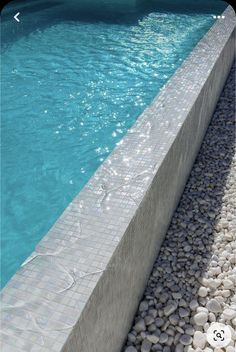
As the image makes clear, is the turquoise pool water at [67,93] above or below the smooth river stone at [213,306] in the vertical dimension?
above

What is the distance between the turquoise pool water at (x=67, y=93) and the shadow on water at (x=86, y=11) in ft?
0.16

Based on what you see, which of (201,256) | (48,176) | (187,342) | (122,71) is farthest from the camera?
(122,71)

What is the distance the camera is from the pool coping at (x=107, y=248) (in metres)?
1.69

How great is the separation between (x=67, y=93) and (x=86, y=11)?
5.10 meters

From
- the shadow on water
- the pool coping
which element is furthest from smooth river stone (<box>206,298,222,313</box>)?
the shadow on water

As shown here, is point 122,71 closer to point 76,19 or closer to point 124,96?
point 124,96

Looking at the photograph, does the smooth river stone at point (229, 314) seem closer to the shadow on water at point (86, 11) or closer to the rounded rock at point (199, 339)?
the rounded rock at point (199, 339)

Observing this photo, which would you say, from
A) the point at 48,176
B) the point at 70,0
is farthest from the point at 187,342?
the point at 70,0

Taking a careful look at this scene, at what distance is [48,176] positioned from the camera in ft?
12.7

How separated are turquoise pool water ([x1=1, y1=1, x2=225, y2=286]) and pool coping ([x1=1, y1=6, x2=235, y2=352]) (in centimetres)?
90

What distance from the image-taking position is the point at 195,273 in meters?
3.06

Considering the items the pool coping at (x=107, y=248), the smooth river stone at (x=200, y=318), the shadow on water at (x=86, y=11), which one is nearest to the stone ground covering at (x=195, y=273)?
the smooth river stone at (x=200, y=318)

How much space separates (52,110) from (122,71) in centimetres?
168

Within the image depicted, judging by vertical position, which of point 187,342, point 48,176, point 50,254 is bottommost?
point 187,342
